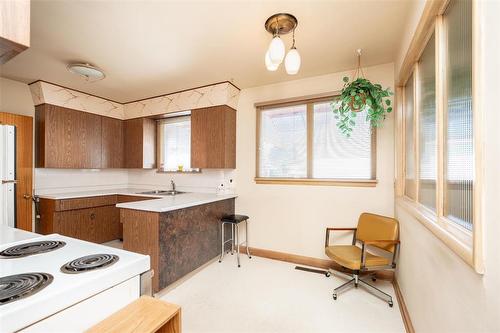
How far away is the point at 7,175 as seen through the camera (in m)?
2.94

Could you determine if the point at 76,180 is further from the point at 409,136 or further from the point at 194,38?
the point at 409,136

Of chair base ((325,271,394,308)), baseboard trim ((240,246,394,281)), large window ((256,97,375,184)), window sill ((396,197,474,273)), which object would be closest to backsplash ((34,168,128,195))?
baseboard trim ((240,246,394,281))

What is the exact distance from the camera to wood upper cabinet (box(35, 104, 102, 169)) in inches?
128

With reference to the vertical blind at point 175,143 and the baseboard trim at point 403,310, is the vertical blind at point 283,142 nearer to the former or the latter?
the vertical blind at point 175,143

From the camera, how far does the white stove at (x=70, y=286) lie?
26.8 inches

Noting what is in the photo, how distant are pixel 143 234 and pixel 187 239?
503 millimetres

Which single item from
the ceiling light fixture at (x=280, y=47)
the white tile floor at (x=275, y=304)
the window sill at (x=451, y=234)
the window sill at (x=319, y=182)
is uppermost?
the ceiling light fixture at (x=280, y=47)

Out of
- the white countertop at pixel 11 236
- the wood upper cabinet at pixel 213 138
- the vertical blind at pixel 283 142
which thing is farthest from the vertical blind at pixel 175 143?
the white countertop at pixel 11 236

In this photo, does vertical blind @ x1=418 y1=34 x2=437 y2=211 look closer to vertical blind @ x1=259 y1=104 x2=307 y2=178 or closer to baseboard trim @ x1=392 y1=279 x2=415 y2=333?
baseboard trim @ x1=392 y1=279 x2=415 y2=333

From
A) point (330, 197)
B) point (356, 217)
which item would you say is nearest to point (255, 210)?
point (330, 197)

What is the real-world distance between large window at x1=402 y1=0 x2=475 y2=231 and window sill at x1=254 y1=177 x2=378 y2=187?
38.0 inches

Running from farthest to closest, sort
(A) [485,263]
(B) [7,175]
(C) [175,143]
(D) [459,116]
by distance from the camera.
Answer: (C) [175,143] → (B) [7,175] → (D) [459,116] → (A) [485,263]

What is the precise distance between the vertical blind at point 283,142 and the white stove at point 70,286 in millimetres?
2499

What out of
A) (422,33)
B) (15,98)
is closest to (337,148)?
(422,33)
